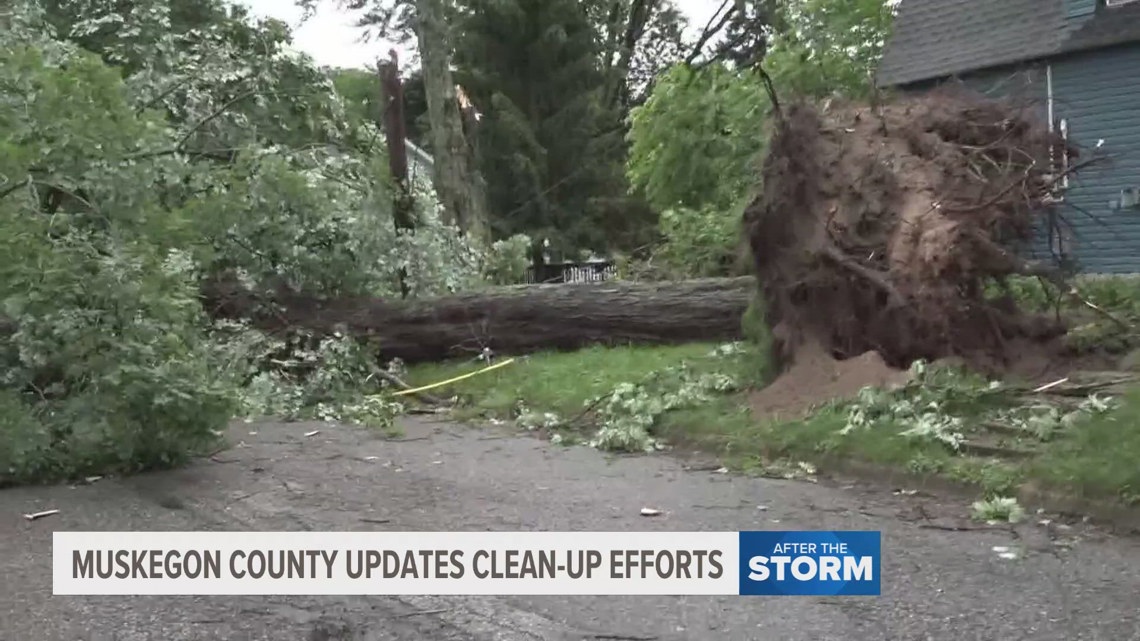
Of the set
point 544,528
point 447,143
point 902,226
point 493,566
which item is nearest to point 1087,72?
point 447,143

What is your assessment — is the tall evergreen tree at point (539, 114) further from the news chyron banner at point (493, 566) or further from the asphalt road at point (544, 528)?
the news chyron banner at point (493, 566)

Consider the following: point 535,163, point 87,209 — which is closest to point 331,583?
point 87,209

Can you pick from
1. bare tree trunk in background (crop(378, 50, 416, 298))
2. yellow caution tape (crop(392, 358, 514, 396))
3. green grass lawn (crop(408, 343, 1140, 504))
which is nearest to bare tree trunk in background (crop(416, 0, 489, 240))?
bare tree trunk in background (crop(378, 50, 416, 298))

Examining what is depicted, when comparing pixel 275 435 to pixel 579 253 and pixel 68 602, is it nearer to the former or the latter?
pixel 68 602

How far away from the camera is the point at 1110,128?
52.5 ft

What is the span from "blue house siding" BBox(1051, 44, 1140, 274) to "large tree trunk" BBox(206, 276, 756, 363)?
6.36 metres

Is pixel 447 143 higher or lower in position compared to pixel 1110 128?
higher

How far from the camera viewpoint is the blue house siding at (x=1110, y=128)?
15.6 meters

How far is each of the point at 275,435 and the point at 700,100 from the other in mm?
11098

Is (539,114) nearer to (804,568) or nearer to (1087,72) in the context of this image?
(1087,72)

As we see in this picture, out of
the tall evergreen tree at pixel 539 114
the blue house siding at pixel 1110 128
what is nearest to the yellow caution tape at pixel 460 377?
the blue house siding at pixel 1110 128

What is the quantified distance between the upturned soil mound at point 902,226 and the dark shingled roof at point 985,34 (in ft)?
27.7

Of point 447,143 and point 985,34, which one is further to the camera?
point 447,143

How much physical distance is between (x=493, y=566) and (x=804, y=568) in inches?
48.9
